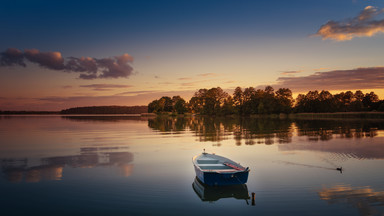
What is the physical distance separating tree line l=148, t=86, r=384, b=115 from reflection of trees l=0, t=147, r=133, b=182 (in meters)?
132

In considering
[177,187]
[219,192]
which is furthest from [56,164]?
[219,192]

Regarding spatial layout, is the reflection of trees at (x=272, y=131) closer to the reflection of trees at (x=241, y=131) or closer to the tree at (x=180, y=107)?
the reflection of trees at (x=241, y=131)

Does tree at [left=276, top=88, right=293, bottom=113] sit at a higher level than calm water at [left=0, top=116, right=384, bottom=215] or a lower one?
higher

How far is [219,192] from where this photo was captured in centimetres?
1428

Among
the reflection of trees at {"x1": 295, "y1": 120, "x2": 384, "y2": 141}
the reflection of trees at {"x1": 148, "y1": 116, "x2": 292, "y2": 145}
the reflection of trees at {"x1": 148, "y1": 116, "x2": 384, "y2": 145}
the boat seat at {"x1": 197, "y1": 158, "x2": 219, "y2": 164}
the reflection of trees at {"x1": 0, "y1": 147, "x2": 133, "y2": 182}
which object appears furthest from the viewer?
the reflection of trees at {"x1": 295, "y1": 120, "x2": 384, "y2": 141}

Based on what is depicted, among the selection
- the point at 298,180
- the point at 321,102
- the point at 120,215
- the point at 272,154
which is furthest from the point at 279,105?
the point at 120,215

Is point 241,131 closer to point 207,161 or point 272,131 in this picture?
point 272,131

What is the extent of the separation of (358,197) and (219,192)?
741 centimetres

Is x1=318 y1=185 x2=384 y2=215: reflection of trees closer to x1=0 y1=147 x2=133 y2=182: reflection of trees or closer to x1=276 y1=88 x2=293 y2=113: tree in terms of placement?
x1=0 y1=147 x2=133 y2=182: reflection of trees

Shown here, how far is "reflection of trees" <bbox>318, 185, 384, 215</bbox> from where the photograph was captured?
39.1 ft

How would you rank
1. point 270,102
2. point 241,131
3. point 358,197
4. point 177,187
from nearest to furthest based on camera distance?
point 358,197, point 177,187, point 241,131, point 270,102

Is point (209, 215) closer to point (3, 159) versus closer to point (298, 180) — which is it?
point (298, 180)

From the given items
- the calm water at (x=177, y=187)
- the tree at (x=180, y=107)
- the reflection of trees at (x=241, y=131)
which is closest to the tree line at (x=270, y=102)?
the tree at (x=180, y=107)

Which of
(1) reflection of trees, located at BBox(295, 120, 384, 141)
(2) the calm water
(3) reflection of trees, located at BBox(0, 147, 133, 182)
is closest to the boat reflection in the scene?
(2) the calm water
